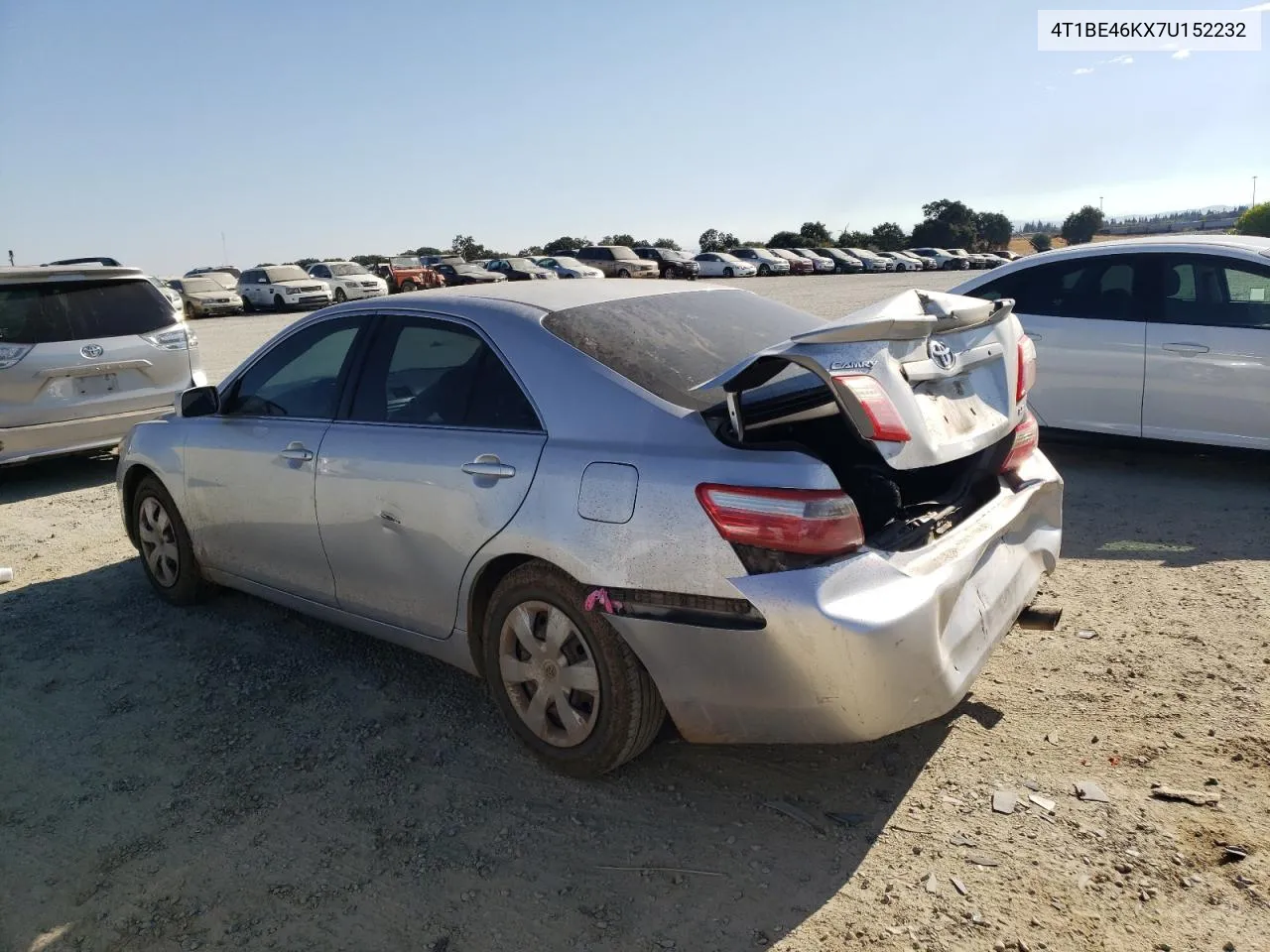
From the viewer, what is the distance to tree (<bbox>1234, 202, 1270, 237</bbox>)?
2461 cm

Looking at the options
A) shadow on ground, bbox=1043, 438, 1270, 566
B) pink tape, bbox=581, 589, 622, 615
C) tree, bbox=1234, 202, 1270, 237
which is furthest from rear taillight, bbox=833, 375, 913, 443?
tree, bbox=1234, 202, 1270, 237

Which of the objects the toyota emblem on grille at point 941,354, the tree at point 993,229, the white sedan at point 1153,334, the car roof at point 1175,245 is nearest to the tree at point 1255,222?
the car roof at point 1175,245

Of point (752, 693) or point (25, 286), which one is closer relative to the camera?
point (752, 693)

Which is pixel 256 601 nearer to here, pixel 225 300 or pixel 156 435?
pixel 156 435

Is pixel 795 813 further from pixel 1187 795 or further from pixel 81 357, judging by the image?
pixel 81 357

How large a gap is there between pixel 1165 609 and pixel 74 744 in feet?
15.2

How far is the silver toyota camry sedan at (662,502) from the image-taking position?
2.70 metres

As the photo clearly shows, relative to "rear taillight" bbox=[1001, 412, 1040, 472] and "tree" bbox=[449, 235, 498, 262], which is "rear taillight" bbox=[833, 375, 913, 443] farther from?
"tree" bbox=[449, 235, 498, 262]

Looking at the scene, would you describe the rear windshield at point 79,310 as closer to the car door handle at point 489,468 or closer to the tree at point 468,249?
the car door handle at point 489,468

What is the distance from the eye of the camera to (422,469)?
11.5ft

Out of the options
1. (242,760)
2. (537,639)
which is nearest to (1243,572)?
(537,639)

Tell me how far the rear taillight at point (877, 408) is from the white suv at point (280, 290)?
102 ft

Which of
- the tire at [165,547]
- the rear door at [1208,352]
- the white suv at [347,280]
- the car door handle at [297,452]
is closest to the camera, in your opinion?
the car door handle at [297,452]

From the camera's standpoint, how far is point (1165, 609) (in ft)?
14.5
